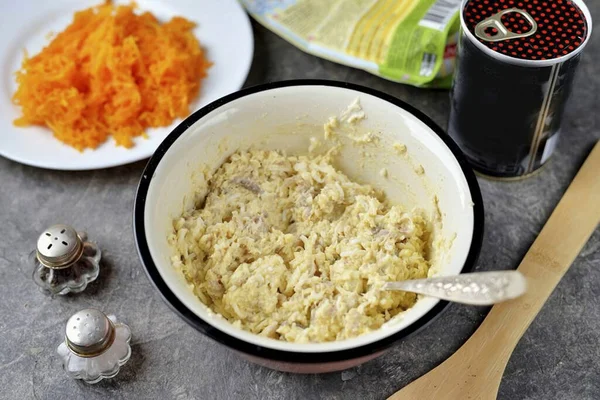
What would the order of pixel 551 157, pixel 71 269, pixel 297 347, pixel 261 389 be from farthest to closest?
pixel 551 157 < pixel 71 269 < pixel 261 389 < pixel 297 347

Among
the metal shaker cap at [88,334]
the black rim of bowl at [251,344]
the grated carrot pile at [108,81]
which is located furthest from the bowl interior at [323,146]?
the grated carrot pile at [108,81]

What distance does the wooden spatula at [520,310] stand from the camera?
130 cm

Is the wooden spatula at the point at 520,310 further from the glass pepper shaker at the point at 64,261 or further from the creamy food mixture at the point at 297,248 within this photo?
the glass pepper shaker at the point at 64,261

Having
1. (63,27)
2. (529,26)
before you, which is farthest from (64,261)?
(529,26)

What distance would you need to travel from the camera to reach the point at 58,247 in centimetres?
140

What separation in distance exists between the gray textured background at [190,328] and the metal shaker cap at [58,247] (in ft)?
0.31

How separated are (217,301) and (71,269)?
1.18ft

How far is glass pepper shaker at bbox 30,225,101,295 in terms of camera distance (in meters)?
1.40

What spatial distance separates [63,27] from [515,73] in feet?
3.91

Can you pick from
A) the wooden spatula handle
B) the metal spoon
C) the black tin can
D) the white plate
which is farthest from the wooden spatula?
the white plate

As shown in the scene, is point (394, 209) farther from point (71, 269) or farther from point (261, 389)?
point (71, 269)

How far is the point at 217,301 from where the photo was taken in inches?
50.1

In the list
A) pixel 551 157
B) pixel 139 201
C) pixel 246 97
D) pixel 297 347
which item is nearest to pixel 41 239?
pixel 139 201

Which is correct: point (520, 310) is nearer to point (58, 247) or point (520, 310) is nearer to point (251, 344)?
point (251, 344)
